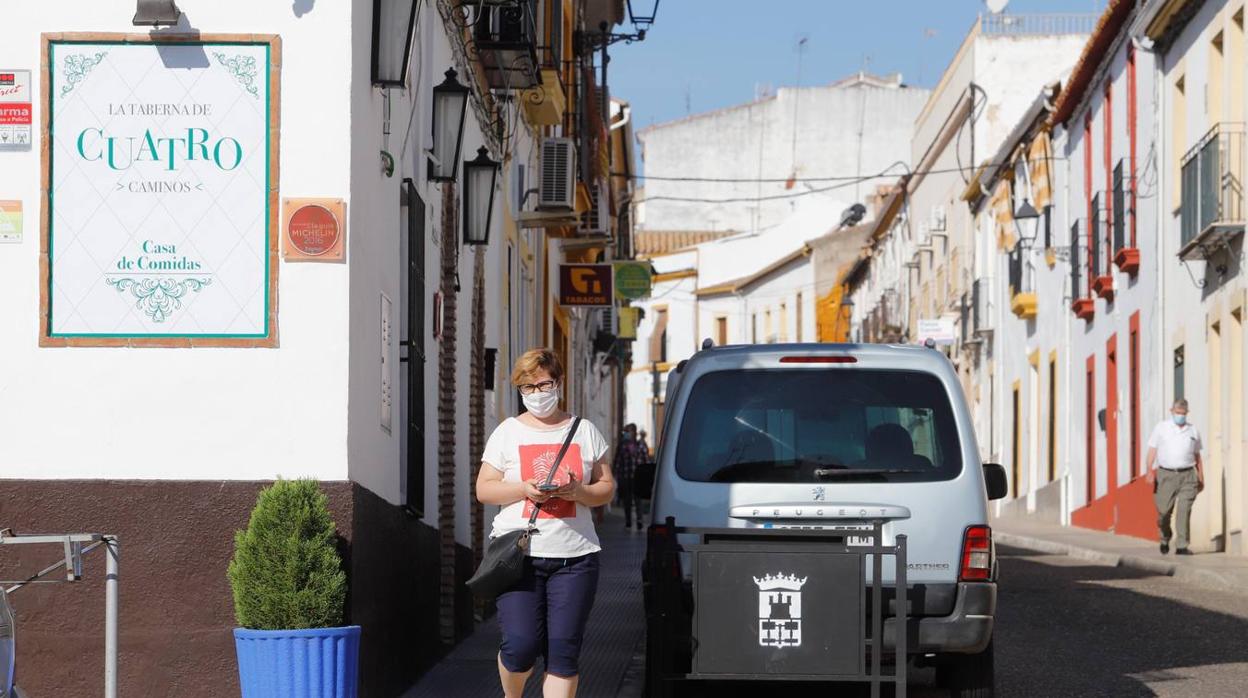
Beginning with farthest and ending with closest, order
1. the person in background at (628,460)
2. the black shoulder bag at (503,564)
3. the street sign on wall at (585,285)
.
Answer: the person in background at (628,460) < the street sign on wall at (585,285) < the black shoulder bag at (503,564)

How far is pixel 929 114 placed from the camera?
51.9 metres

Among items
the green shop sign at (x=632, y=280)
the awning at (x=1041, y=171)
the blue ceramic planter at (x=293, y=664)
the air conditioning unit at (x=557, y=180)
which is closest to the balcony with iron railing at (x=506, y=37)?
the air conditioning unit at (x=557, y=180)

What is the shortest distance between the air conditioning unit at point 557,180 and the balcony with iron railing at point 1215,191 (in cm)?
691

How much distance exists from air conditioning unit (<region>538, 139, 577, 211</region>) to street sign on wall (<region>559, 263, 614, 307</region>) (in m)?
5.73

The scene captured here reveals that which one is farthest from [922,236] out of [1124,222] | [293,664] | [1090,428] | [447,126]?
[293,664]

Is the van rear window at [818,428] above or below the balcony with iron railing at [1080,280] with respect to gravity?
below

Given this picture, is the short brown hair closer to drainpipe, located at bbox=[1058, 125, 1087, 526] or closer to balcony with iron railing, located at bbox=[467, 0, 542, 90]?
balcony with iron railing, located at bbox=[467, 0, 542, 90]

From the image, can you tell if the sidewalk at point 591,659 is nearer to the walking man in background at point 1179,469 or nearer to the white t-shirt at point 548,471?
the white t-shirt at point 548,471

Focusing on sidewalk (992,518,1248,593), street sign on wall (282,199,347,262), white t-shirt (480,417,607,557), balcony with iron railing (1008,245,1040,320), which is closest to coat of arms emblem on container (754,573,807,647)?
white t-shirt (480,417,607,557)

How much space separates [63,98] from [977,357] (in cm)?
3723

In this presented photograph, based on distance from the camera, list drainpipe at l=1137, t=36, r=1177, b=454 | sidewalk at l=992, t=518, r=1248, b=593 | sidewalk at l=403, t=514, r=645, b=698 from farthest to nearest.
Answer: drainpipe at l=1137, t=36, r=1177, b=454 → sidewalk at l=992, t=518, r=1248, b=593 → sidewalk at l=403, t=514, r=645, b=698

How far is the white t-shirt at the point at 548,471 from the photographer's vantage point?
802cm

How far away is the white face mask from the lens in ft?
26.4

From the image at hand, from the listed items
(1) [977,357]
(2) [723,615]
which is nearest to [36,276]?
(2) [723,615]
